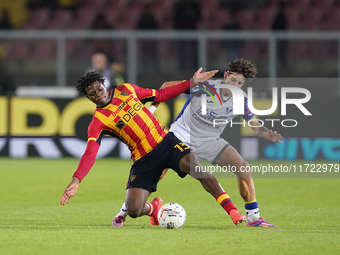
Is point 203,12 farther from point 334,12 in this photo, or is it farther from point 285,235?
point 285,235

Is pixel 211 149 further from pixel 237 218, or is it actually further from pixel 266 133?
pixel 237 218

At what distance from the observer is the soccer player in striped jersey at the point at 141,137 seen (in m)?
6.13

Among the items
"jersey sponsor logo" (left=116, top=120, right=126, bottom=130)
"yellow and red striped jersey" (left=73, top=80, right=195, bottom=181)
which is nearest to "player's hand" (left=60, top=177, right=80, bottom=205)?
"yellow and red striped jersey" (left=73, top=80, right=195, bottom=181)

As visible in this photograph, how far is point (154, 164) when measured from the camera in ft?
20.9

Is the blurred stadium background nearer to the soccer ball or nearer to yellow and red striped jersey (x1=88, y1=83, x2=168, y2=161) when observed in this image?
yellow and red striped jersey (x1=88, y1=83, x2=168, y2=161)

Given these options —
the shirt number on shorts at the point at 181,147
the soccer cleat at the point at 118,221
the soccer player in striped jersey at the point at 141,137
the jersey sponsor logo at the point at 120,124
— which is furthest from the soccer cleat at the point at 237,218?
the jersey sponsor logo at the point at 120,124

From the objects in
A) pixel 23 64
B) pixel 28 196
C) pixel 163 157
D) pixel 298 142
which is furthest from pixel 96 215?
pixel 23 64

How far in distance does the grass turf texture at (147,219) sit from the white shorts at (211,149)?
0.72 meters

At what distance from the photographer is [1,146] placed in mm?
13344

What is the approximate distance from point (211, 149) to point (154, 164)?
0.79 metres

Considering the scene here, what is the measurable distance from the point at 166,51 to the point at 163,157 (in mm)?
7470

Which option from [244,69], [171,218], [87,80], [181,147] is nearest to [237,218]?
[171,218]

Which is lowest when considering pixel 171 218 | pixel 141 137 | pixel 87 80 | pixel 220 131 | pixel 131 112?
pixel 171 218

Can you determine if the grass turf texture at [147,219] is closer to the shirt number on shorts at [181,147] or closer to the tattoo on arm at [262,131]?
the shirt number on shorts at [181,147]
